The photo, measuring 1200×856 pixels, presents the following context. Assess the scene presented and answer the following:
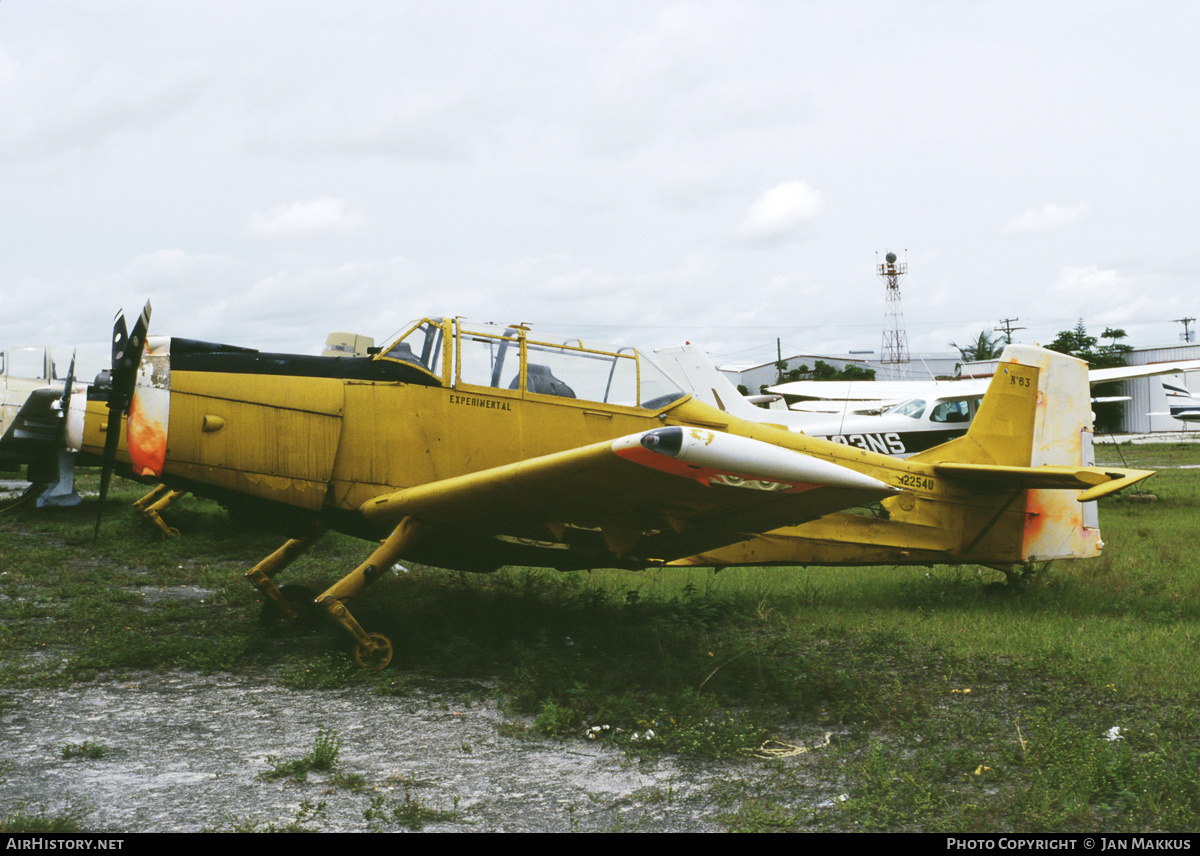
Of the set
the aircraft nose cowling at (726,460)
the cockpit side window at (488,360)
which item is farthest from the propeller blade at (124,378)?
the aircraft nose cowling at (726,460)

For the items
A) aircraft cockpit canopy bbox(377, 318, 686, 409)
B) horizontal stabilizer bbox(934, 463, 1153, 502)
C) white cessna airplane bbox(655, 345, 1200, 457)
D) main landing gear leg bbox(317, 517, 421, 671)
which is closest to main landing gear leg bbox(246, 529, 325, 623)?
main landing gear leg bbox(317, 517, 421, 671)

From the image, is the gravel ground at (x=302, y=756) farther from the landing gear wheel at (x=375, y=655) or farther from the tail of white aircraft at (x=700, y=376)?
the tail of white aircraft at (x=700, y=376)

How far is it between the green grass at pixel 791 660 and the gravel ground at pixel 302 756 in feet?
0.72

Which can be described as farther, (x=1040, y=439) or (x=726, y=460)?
(x=1040, y=439)

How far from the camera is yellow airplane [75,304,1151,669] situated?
5.07 meters

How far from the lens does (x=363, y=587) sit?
5805 millimetres

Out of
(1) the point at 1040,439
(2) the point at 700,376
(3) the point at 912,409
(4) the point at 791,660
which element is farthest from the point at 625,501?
(3) the point at 912,409

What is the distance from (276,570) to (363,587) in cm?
134

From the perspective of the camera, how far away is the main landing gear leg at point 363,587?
5641 mm

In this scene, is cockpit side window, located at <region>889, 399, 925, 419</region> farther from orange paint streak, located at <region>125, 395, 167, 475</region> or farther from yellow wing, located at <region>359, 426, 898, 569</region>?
orange paint streak, located at <region>125, 395, 167, 475</region>

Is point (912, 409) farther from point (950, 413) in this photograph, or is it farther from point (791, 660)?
point (791, 660)

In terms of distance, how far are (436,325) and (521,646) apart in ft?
7.89
